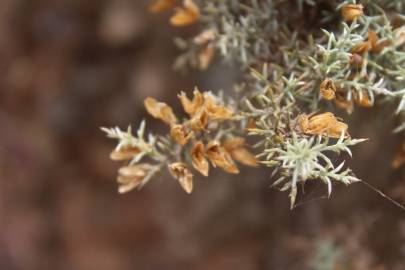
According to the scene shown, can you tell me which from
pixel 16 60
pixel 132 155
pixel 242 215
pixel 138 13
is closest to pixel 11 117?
pixel 16 60

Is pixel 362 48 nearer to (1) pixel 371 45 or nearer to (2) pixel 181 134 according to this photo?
(1) pixel 371 45

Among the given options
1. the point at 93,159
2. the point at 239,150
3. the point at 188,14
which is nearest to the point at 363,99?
the point at 239,150

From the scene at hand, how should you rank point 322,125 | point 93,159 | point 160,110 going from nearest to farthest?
point 322,125 < point 160,110 < point 93,159

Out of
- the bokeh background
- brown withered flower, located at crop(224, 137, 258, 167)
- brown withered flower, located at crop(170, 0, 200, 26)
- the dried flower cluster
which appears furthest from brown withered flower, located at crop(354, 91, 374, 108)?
the bokeh background

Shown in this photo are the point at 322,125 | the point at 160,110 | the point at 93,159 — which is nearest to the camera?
the point at 322,125

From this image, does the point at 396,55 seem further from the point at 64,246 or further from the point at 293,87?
the point at 64,246

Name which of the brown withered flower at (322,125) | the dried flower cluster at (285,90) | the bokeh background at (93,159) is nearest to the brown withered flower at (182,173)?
the dried flower cluster at (285,90)
